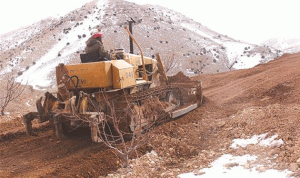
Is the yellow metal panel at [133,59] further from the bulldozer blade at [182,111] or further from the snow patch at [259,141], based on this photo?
the snow patch at [259,141]

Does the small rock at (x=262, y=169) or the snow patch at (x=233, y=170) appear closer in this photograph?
the snow patch at (x=233, y=170)

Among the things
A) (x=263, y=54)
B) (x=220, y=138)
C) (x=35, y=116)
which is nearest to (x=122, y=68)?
(x=35, y=116)

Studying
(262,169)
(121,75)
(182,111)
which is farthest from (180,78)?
(262,169)

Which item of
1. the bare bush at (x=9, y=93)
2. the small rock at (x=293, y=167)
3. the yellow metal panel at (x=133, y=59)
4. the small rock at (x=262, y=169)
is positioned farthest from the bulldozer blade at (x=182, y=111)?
the bare bush at (x=9, y=93)

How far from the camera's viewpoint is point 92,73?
841cm

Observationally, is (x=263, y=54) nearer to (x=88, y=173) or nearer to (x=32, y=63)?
(x=32, y=63)

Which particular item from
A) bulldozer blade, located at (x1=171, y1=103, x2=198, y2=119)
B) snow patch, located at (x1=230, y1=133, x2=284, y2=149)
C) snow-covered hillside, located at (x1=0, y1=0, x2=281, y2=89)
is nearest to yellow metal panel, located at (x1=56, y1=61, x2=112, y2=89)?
bulldozer blade, located at (x1=171, y1=103, x2=198, y2=119)

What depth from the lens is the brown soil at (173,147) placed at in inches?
263

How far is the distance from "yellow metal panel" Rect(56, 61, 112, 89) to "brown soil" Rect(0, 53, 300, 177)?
5.18 feet

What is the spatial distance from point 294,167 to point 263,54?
51.4 metres

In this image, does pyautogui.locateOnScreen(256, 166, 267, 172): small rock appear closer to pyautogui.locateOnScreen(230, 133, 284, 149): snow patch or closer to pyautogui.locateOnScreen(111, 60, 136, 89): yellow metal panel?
pyautogui.locateOnScreen(230, 133, 284, 149): snow patch

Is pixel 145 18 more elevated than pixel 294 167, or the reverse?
pixel 145 18

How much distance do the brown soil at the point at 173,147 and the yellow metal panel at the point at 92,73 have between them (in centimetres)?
158

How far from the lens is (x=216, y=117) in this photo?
34.9 feet
